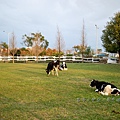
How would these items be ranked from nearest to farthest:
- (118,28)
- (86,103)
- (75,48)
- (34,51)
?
(86,103) → (118,28) → (34,51) → (75,48)

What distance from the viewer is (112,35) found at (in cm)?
3145

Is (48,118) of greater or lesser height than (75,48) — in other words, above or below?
below

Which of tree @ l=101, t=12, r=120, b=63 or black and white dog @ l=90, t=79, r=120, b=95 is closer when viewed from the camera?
black and white dog @ l=90, t=79, r=120, b=95

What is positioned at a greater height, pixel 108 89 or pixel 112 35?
pixel 112 35

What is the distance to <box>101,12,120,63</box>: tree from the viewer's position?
30.6m

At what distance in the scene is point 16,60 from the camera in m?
41.2

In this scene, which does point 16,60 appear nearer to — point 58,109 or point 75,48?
point 75,48

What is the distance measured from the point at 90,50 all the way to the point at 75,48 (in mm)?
11047

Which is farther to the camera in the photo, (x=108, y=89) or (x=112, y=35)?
(x=112, y=35)

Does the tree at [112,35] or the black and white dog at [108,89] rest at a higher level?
the tree at [112,35]

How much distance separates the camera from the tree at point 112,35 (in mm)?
30586

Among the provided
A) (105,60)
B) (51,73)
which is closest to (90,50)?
(105,60)

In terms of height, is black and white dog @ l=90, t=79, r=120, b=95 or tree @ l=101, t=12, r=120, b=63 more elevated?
tree @ l=101, t=12, r=120, b=63

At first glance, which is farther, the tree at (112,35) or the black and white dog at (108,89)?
the tree at (112,35)
